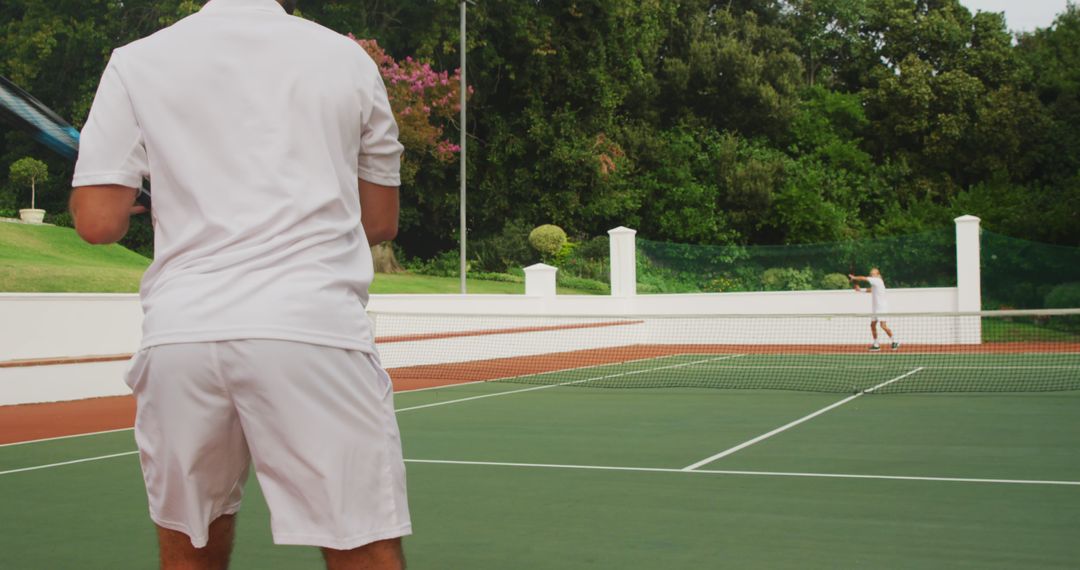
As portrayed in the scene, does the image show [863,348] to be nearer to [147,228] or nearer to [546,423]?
[546,423]

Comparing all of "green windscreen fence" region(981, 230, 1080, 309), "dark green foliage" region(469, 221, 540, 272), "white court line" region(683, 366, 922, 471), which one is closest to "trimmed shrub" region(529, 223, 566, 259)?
"dark green foliage" region(469, 221, 540, 272)

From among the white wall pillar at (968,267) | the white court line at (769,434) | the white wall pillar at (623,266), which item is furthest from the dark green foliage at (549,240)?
the white court line at (769,434)

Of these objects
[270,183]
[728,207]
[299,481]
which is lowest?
[299,481]

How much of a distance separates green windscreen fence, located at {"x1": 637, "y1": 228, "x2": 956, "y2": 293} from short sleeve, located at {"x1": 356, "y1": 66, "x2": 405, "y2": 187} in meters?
20.8

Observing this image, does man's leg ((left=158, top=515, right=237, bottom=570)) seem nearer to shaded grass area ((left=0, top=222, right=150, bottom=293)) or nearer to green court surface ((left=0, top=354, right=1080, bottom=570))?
green court surface ((left=0, top=354, right=1080, bottom=570))

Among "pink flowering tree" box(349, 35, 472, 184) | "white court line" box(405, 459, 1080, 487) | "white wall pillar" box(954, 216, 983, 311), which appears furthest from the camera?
"pink flowering tree" box(349, 35, 472, 184)

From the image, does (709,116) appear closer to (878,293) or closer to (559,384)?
(878,293)

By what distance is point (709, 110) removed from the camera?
112 ft

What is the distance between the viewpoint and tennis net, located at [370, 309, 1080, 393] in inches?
536

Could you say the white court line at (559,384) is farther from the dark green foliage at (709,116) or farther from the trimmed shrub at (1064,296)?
the trimmed shrub at (1064,296)

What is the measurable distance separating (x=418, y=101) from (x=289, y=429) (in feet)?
79.6

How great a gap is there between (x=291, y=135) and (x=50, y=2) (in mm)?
28884

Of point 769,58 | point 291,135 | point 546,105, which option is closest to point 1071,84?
point 769,58

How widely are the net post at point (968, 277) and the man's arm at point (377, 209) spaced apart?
800 inches
